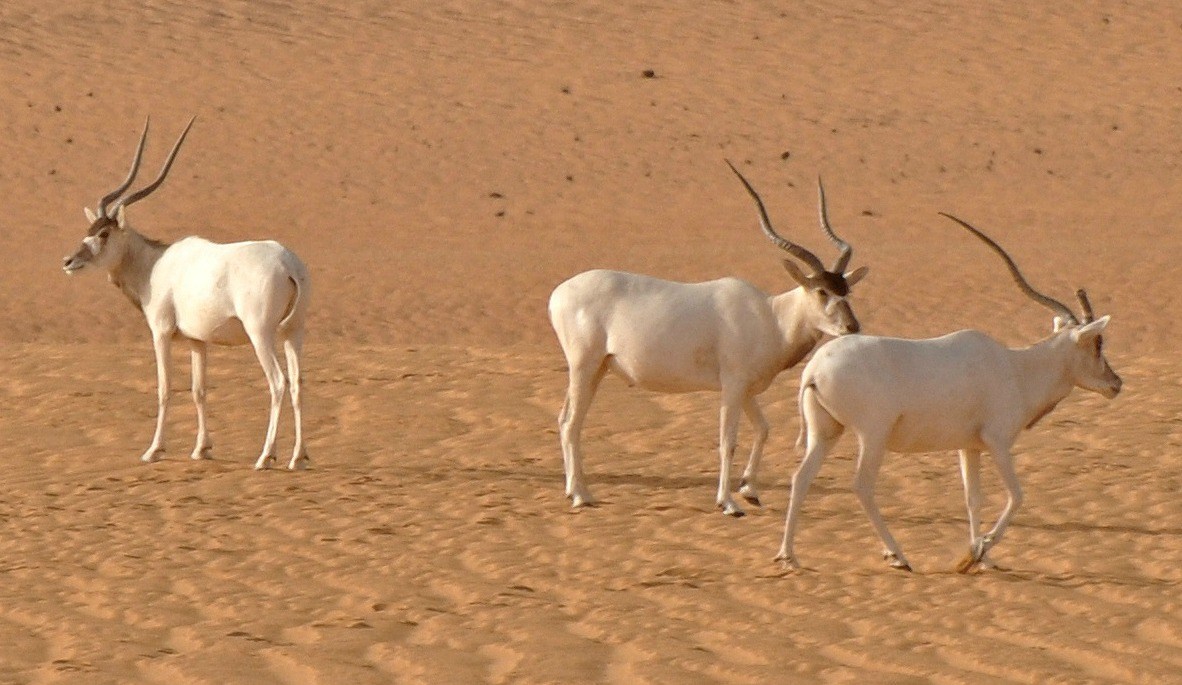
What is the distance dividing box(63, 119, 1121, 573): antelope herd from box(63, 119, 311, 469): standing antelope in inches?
0.4

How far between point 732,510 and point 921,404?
191 cm

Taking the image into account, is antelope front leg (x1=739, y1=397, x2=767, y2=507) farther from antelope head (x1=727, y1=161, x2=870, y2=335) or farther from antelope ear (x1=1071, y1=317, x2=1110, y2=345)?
antelope ear (x1=1071, y1=317, x2=1110, y2=345)

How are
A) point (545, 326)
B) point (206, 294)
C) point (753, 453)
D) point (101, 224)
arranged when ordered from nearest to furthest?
point (753, 453) < point (206, 294) < point (101, 224) < point (545, 326)

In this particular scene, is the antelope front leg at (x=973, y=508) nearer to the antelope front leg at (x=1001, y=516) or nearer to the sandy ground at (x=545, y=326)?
the antelope front leg at (x=1001, y=516)

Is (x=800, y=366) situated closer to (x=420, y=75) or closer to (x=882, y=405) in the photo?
(x=882, y=405)

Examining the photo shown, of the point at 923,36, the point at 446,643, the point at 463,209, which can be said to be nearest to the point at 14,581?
the point at 446,643

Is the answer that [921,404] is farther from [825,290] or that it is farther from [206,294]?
Answer: [206,294]

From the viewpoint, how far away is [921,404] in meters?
8.84

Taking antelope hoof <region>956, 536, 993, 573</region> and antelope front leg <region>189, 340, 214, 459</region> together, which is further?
antelope front leg <region>189, 340, 214, 459</region>

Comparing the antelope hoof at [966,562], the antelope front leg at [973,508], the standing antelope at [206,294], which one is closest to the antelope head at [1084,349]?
the antelope front leg at [973,508]

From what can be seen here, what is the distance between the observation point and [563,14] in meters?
32.1

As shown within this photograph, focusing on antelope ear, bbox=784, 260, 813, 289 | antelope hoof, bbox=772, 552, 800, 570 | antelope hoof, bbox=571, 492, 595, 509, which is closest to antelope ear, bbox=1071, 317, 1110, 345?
antelope ear, bbox=784, 260, 813, 289

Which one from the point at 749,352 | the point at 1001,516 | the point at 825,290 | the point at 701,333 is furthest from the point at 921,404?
the point at 701,333

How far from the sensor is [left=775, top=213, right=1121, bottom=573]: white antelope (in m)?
8.73
